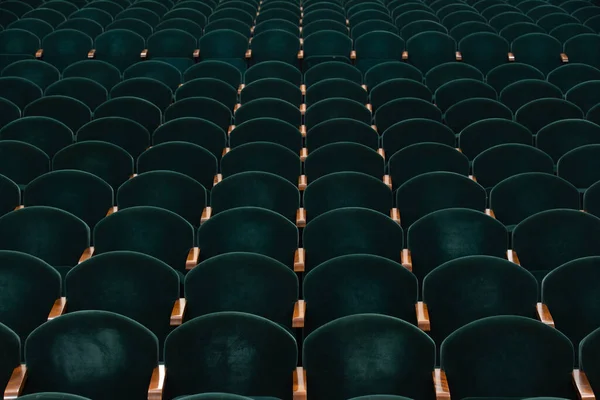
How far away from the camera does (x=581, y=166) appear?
3.24 metres

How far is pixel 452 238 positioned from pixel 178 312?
36.3 inches

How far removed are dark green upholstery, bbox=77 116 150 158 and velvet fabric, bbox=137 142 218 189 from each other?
0.26 m

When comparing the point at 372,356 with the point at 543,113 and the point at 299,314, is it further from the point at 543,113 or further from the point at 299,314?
the point at 543,113

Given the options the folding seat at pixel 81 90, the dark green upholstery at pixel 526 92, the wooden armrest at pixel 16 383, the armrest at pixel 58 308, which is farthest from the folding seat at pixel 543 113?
the wooden armrest at pixel 16 383

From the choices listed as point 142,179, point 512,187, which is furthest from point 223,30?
point 512,187

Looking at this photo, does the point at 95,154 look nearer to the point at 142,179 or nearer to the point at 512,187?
the point at 142,179

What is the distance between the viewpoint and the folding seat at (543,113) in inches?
146

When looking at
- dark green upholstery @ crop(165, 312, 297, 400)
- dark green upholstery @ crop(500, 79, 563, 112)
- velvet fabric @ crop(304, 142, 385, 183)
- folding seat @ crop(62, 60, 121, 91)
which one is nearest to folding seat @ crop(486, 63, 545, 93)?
dark green upholstery @ crop(500, 79, 563, 112)

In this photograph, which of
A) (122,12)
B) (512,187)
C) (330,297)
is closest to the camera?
(330,297)

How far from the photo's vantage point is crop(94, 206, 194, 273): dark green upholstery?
8.80ft

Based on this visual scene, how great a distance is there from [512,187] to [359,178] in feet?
1.82

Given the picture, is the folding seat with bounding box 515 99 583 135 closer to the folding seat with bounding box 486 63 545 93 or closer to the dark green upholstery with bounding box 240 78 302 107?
the folding seat with bounding box 486 63 545 93

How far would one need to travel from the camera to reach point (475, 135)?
11.6 ft

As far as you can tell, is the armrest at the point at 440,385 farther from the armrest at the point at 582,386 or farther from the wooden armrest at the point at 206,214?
the wooden armrest at the point at 206,214
